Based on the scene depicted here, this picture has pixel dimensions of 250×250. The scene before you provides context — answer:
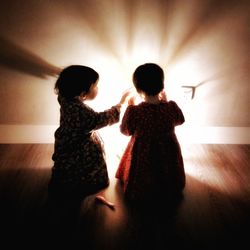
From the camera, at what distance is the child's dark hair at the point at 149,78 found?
147 cm

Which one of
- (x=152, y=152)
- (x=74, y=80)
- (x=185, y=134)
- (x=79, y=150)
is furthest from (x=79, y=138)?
(x=185, y=134)

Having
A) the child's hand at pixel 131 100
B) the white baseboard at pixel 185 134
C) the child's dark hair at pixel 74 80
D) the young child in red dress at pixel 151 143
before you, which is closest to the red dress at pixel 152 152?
the young child in red dress at pixel 151 143

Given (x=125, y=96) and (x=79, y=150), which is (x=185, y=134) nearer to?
(x=125, y=96)

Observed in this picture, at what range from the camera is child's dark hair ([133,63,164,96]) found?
1.47 metres

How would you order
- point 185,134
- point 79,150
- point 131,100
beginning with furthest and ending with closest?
1. point 185,134
2. point 131,100
3. point 79,150

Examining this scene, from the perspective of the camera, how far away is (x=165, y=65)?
2002mm

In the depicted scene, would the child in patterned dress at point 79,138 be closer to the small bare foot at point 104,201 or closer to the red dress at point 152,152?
the small bare foot at point 104,201

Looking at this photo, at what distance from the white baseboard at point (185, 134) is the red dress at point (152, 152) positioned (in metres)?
0.72

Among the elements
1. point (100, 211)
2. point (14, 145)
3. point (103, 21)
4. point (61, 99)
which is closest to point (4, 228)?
point (100, 211)

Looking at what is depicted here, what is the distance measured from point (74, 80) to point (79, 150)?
1.41 ft

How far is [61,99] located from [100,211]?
752 mm

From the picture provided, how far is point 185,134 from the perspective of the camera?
2443mm

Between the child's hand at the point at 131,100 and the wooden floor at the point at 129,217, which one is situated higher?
the child's hand at the point at 131,100

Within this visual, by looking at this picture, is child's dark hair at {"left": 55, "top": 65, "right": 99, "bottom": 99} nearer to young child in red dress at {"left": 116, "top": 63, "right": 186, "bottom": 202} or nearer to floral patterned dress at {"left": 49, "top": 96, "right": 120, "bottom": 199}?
floral patterned dress at {"left": 49, "top": 96, "right": 120, "bottom": 199}
